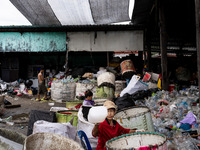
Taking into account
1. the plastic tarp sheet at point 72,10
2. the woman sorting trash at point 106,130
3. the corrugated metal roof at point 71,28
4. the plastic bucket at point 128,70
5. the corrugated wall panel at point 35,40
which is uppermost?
the corrugated metal roof at point 71,28

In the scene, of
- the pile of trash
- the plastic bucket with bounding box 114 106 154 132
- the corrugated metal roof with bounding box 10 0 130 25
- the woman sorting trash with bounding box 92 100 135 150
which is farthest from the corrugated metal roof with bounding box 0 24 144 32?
the woman sorting trash with bounding box 92 100 135 150

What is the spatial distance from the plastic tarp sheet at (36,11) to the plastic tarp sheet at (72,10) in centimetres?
29

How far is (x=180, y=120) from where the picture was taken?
14.8 ft

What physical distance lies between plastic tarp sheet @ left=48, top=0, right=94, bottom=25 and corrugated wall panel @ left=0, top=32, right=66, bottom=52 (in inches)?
86.6

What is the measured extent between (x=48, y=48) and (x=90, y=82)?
390 centimetres

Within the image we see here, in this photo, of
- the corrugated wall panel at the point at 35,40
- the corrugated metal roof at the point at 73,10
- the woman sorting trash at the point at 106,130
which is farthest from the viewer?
the corrugated wall panel at the point at 35,40

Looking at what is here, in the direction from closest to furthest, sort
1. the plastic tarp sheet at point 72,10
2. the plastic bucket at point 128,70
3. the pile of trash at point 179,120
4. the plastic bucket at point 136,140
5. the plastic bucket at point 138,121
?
the plastic bucket at point 136,140 < the plastic bucket at point 138,121 < the pile of trash at point 179,120 < the plastic tarp sheet at point 72,10 < the plastic bucket at point 128,70

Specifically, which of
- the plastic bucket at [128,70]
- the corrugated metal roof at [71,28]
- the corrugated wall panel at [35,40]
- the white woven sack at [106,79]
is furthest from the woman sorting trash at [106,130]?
the corrugated wall panel at [35,40]

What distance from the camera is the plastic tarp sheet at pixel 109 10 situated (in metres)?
7.37

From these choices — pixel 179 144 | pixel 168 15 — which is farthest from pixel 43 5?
pixel 179 144

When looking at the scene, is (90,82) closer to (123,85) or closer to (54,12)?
(123,85)

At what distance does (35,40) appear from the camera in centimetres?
1211

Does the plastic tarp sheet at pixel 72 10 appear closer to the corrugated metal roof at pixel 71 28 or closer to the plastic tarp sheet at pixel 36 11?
the plastic tarp sheet at pixel 36 11

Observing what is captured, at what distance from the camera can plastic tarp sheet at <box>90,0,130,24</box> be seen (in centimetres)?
737
